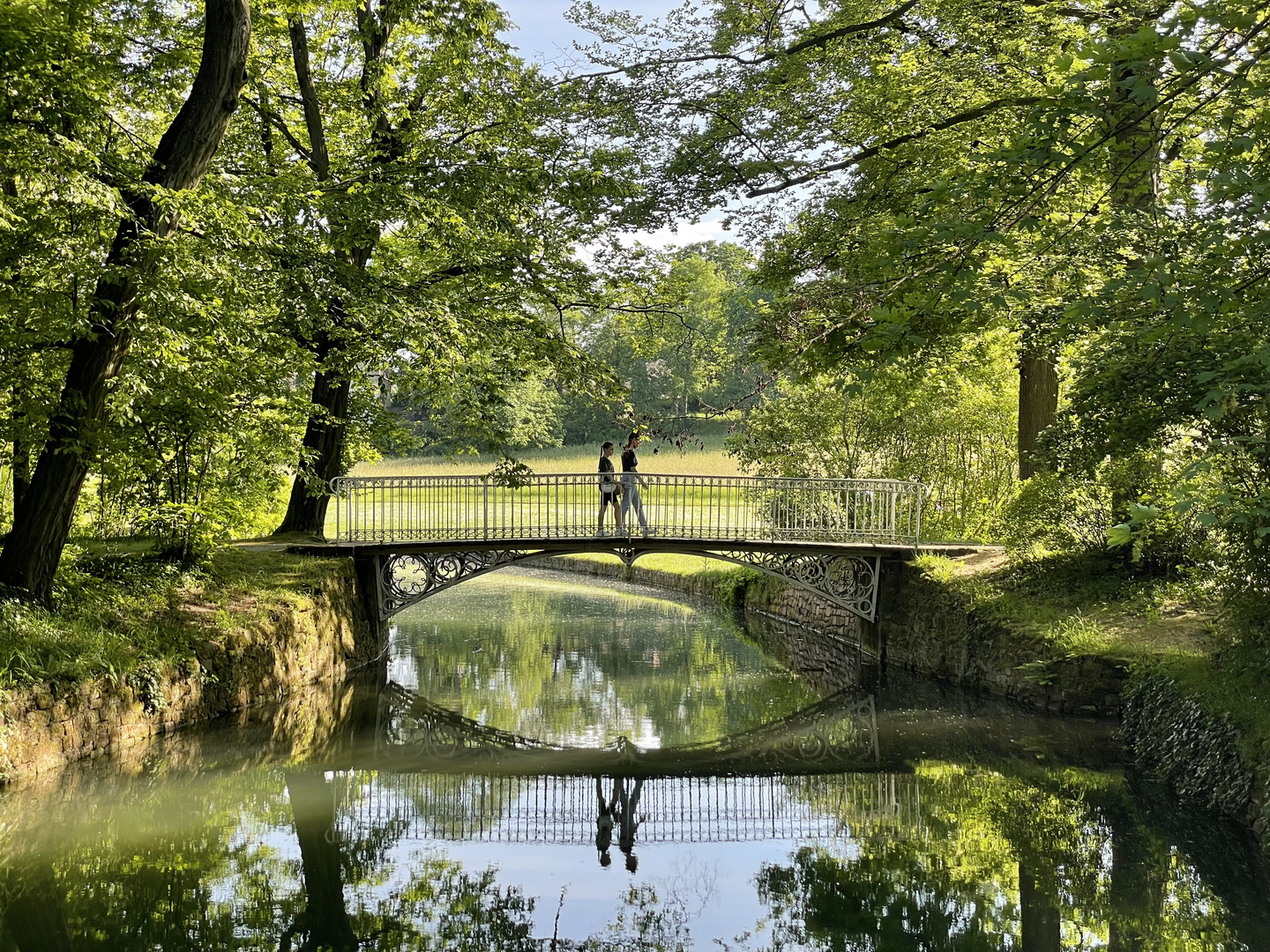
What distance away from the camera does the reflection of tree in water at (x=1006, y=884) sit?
643 cm

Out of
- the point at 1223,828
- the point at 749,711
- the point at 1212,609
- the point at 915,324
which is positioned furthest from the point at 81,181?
the point at 1212,609

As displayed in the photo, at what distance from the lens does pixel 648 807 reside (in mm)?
9547

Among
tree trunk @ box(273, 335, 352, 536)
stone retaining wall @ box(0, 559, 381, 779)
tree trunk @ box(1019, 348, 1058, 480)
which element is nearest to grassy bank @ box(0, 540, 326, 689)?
stone retaining wall @ box(0, 559, 381, 779)

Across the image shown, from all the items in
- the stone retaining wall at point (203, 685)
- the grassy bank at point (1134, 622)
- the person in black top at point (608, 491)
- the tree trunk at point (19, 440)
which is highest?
the tree trunk at point (19, 440)

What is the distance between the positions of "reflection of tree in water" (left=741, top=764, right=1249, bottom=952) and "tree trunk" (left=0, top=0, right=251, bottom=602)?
6.83m

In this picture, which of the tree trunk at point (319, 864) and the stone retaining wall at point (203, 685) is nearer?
the tree trunk at point (319, 864)

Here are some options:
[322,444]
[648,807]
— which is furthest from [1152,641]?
[322,444]

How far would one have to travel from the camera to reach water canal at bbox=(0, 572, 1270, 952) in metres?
6.51

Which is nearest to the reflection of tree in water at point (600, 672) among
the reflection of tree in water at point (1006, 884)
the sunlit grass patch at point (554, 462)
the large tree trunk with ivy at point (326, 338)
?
the large tree trunk with ivy at point (326, 338)

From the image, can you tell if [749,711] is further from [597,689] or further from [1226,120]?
[1226,120]

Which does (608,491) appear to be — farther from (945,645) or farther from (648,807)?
(648,807)

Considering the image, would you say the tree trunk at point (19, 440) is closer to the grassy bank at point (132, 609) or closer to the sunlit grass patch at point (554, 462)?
the grassy bank at point (132, 609)

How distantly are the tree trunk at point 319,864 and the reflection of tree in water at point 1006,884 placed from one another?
242 cm

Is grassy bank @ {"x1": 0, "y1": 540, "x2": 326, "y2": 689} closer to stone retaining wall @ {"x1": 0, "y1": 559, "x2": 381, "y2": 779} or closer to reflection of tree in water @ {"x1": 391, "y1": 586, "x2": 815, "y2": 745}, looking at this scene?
stone retaining wall @ {"x1": 0, "y1": 559, "x2": 381, "y2": 779}
